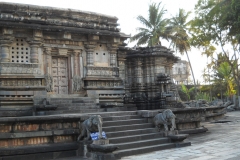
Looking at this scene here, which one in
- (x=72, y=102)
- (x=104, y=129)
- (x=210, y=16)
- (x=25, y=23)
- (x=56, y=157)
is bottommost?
(x=56, y=157)

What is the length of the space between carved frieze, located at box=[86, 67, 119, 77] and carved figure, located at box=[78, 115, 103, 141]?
5.89m

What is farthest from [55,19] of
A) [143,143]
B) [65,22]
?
[143,143]

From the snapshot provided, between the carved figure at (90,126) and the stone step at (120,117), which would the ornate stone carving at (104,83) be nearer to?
the stone step at (120,117)

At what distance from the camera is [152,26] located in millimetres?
34188

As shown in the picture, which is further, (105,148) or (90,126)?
(90,126)

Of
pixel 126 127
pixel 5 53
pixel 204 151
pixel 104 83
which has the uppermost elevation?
pixel 5 53

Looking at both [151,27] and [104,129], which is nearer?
[104,129]

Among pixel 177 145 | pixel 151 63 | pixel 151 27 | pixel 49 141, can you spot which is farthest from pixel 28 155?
pixel 151 27

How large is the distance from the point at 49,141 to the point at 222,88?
127 ft

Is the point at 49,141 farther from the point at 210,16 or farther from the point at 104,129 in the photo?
the point at 210,16

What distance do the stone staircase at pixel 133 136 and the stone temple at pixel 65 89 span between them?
Answer: 0.09 feet

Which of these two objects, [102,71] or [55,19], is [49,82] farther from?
[55,19]

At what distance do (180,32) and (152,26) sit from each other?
3379 mm

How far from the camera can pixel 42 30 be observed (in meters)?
12.6
